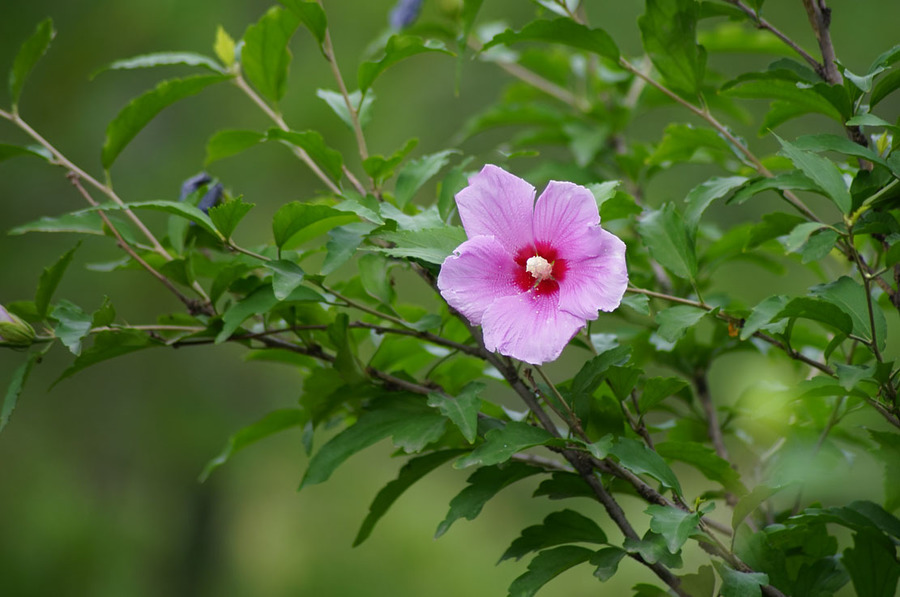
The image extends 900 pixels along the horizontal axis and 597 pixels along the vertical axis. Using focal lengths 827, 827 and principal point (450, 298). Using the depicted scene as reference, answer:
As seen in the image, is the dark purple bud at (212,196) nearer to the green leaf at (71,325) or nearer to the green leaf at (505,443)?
the green leaf at (71,325)

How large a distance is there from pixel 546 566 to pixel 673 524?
105mm

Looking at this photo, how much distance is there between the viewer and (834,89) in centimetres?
54

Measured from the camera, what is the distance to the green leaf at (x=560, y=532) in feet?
1.90

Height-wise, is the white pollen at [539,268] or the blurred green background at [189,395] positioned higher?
the white pollen at [539,268]

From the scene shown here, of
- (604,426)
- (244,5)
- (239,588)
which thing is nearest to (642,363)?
(604,426)

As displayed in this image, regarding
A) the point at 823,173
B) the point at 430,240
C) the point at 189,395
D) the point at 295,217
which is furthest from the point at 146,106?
the point at 189,395

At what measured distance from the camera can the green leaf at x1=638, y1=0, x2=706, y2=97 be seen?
0.62 metres

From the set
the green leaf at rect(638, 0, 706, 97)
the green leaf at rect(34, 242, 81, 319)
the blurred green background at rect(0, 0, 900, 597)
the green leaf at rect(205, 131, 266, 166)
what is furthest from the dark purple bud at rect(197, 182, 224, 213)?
the blurred green background at rect(0, 0, 900, 597)

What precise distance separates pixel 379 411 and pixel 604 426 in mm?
164

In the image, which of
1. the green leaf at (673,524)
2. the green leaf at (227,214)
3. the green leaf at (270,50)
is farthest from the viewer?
the green leaf at (270,50)

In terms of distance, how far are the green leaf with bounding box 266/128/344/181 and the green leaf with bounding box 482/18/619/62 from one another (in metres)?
0.14

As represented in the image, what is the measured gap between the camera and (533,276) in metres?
0.53

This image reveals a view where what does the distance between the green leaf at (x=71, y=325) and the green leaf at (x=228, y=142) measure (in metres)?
0.19

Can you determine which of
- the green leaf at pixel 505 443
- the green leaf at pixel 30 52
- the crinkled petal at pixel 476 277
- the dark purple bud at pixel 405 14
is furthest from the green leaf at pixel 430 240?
the dark purple bud at pixel 405 14
